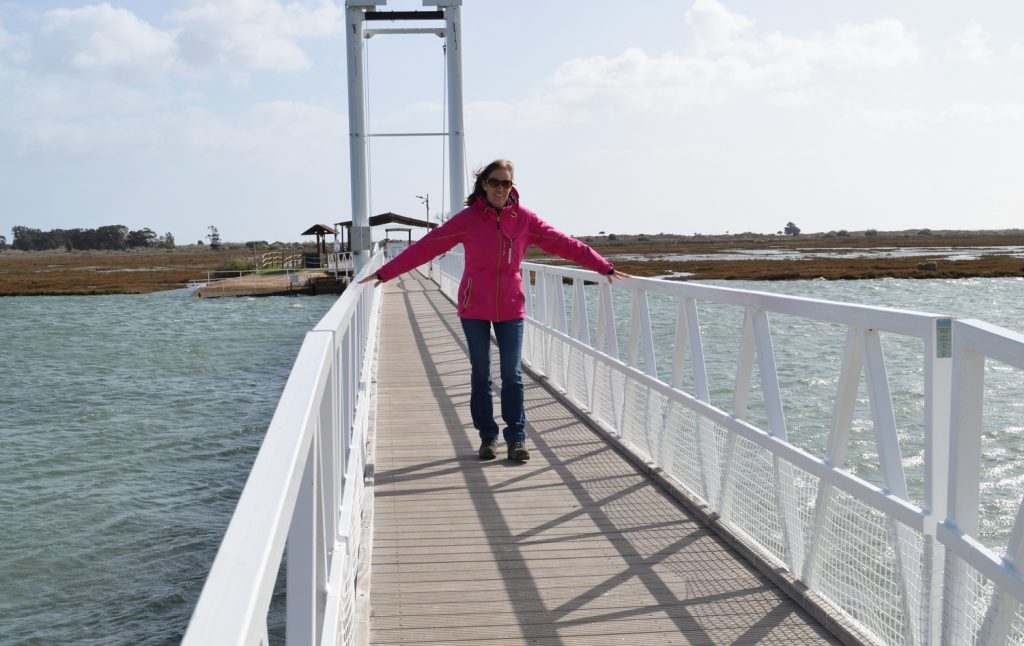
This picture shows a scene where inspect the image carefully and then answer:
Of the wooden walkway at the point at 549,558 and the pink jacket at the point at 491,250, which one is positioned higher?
the pink jacket at the point at 491,250

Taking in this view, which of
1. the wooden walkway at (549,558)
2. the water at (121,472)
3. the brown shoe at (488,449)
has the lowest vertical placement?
the water at (121,472)

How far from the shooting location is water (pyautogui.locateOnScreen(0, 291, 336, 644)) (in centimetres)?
912

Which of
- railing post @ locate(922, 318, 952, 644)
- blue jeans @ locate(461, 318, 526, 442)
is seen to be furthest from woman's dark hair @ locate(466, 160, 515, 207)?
railing post @ locate(922, 318, 952, 644)

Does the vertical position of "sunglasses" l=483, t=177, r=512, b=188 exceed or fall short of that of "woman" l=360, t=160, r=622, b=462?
it exceeds it

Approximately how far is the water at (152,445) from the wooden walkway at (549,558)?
12.2ft

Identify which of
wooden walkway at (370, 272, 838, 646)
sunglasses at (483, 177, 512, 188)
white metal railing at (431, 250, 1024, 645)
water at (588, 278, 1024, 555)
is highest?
sunglasses at (483, 177, 512, 188)

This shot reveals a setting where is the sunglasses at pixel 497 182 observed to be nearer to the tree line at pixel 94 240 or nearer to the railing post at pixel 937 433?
the railing post at pixel 937 433

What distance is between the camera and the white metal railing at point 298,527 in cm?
103

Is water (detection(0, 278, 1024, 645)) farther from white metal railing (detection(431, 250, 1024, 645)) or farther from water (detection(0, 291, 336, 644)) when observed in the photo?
white metal railing (detection(431, 250, 1024, 645))

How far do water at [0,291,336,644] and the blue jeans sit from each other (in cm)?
369

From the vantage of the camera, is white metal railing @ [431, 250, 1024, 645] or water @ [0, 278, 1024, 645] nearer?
white metal railing @ [431, 250, 1024, 645]

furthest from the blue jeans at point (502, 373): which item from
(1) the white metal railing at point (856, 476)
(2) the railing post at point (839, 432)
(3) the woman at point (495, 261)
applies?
(2) the railing post at point (839, 432)

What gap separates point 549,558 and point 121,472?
11.5 metres

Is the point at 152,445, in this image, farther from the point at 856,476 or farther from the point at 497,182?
the point at 856,476
